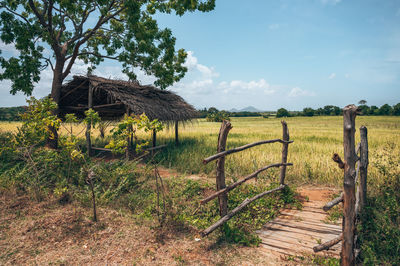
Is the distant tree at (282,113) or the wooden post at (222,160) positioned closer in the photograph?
the wooden post at (222,160)

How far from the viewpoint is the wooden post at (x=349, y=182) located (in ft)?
7.50

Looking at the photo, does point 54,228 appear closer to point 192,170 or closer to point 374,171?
point 192,170

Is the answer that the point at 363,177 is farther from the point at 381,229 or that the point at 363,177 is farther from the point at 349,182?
the point at 349,182

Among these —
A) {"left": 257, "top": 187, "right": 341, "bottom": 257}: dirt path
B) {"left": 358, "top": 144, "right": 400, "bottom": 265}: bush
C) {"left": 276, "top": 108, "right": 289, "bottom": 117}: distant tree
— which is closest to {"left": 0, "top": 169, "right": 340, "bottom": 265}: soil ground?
{"left": 257, "top": 187, "right": 341, "bottom": 257}: dirt path

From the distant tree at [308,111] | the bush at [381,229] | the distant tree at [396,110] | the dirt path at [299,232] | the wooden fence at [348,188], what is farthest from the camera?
the distant tree at [308,111]

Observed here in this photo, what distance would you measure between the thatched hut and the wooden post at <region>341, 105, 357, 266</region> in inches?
265

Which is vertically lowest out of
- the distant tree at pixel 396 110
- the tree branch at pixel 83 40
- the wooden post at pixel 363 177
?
the wooden post at pixel 363 177

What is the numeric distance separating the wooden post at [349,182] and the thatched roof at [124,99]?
6764 mm

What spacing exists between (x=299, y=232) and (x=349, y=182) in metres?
1.60

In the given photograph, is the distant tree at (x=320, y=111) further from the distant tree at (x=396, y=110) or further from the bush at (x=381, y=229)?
the bush at (x=381, y=229)

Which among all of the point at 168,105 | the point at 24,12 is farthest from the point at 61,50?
the point at 168,105

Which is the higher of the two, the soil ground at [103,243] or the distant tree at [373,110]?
the distant tree at [373,110]

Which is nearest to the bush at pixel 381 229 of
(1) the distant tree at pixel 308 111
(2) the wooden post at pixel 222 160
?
(2) the wooden post at pixel 222 160

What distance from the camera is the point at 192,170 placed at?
7359mm
